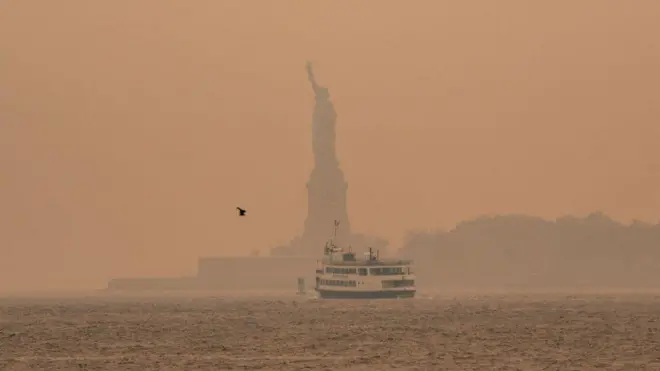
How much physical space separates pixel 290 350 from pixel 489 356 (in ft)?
55.0

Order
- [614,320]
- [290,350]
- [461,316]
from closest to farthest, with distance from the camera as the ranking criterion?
[290,350] < [614,320] < [461,316]

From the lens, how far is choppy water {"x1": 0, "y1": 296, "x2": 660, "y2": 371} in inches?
4382

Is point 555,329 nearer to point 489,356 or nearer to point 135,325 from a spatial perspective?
point 489,356

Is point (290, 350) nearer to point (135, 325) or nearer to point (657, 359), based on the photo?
point (657, 359)

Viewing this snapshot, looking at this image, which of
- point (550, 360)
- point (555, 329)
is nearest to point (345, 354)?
point (550, 360)

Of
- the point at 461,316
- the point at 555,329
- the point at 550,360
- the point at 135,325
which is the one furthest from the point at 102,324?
the point at 550,360

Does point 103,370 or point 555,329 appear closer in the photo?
point 103,370

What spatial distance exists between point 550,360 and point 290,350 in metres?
22.4

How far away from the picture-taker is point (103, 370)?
108 meters

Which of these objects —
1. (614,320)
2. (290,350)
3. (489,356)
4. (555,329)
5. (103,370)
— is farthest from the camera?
(614,320)

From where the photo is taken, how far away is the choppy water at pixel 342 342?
111 m

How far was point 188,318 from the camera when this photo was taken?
19088cm

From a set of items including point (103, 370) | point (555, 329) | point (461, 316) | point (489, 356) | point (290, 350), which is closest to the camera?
point (103, 370)

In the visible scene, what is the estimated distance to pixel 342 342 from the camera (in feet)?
438
